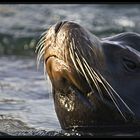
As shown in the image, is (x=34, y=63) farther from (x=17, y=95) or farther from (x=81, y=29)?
(x=81, y=29)

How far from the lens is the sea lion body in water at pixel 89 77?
6367 millimetres

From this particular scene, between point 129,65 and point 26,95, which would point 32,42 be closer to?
point 26,95

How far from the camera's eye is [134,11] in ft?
55.4

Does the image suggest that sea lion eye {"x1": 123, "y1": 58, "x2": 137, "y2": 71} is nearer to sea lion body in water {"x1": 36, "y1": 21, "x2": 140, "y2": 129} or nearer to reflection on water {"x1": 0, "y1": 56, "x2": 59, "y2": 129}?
sea lion body in water {"x1": 36, "y1": 21, "x2": 140, "y2": 129}

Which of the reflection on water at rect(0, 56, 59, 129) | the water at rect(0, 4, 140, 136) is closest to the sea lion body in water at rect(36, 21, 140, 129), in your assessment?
the reflection on water at rect(0, 56, 59, 129)

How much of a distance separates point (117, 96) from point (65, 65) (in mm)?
607

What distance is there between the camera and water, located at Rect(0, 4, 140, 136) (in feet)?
26.8

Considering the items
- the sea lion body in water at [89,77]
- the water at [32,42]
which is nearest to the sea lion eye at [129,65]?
the sea lion body in water at [89,77]

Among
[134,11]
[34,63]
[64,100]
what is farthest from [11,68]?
[134,11]

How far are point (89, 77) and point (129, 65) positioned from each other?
54 centimetres

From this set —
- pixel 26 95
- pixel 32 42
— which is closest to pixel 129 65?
pixel 26 95

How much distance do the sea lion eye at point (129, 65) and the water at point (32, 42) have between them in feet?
3.14

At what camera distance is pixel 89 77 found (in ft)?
21.0

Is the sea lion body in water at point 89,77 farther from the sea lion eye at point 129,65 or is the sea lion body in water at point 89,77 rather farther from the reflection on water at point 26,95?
the reflection on water at point 26,95
